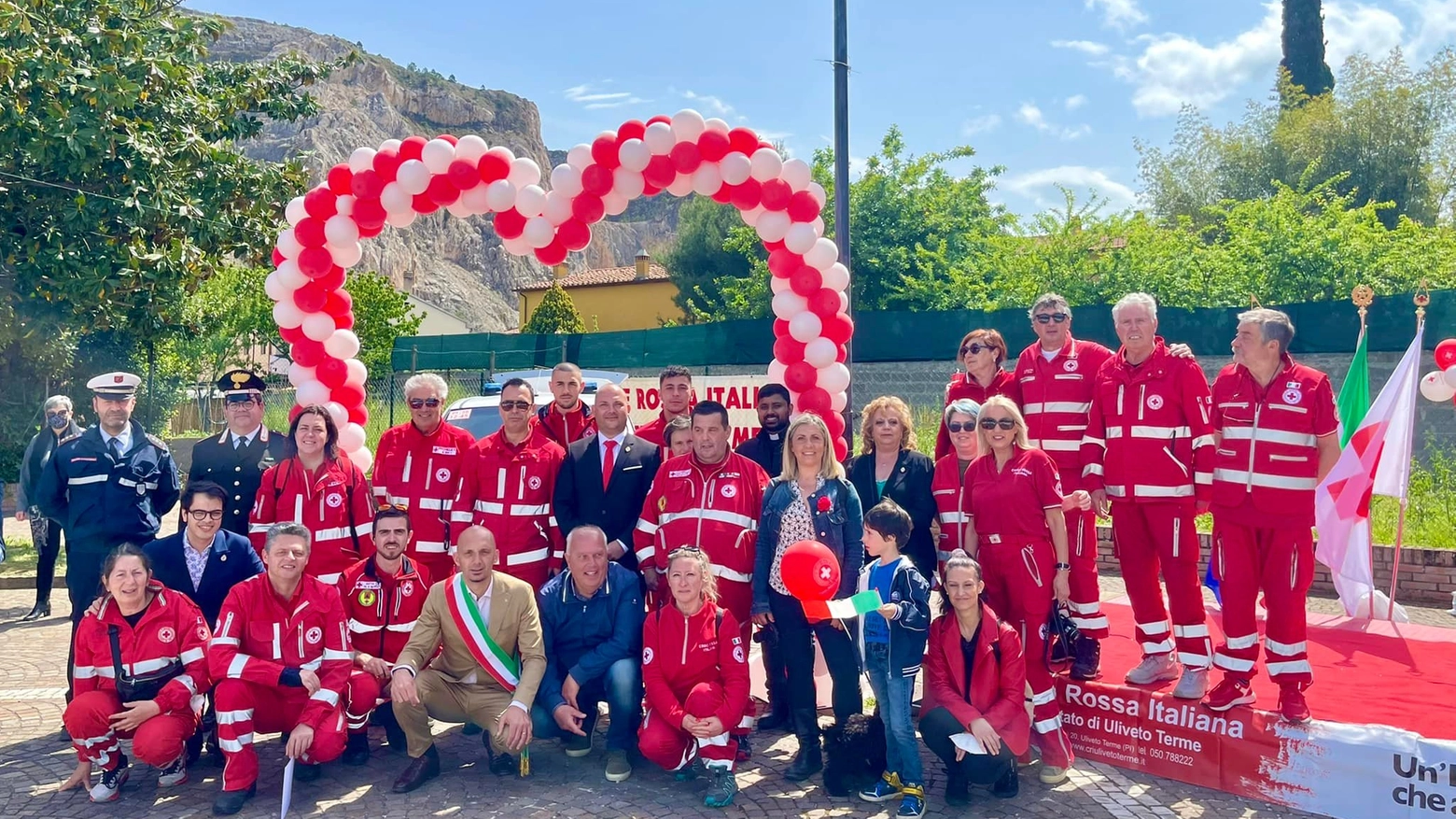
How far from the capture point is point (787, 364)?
23.3 feet

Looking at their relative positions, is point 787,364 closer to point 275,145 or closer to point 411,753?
point 411,753

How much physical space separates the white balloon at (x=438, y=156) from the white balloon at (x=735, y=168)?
1.83 m

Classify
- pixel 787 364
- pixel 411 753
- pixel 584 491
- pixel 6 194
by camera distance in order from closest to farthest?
pixel 411 753
pixel 584 491
pixel 787 364
pixel 6 194

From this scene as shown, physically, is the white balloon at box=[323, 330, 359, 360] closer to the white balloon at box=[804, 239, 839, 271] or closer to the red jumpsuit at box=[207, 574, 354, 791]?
the red jumpsuit at box=[207, 574, 354, 791]

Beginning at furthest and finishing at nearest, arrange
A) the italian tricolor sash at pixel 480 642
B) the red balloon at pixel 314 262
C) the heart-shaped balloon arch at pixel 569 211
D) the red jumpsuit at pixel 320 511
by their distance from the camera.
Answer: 1. the red balloon at pixel 314 262
2. the heart-shaped balloon arch at pixel 569 211
3. the red jumpsuit at pixel 320 511
4. the italian tricolor sash at pixel 480 642

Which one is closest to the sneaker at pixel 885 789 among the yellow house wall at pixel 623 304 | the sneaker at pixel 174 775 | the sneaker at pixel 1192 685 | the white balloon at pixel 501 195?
the sneaker at pixel 1192 685

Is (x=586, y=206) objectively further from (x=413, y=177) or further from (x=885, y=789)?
(x=885, y=789)

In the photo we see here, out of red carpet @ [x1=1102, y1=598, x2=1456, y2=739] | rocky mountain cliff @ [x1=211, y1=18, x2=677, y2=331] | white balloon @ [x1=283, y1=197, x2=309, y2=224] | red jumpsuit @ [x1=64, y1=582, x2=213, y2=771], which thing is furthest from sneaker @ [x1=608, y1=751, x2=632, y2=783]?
rocky mountain cliff @ [x1=211, y1=18, x2=677, y2=331]

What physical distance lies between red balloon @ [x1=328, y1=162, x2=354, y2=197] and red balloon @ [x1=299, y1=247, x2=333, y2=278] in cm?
43

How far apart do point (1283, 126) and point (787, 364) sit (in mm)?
30593

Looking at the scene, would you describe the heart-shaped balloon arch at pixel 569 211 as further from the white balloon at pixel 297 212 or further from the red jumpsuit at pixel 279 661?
the red jumpsuit at pixel 279 661

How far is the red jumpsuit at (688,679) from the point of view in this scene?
4695mm

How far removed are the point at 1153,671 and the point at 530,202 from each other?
15.4ft

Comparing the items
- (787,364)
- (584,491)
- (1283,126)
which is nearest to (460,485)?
(584,491)
